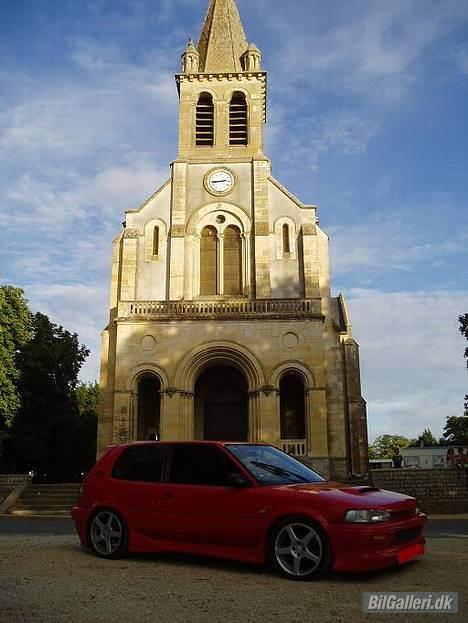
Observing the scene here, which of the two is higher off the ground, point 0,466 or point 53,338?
point 53,338

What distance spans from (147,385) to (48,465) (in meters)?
12.3

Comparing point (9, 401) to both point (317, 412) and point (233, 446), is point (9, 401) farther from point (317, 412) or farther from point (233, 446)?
point (233, 446)

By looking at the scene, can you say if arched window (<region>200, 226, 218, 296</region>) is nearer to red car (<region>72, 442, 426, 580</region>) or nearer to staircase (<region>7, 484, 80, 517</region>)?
staircase (<region>7, 484, 80, 517</region>)

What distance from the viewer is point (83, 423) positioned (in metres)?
37.8

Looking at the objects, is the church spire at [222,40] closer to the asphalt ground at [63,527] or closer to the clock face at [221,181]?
the clock face at [221,181]

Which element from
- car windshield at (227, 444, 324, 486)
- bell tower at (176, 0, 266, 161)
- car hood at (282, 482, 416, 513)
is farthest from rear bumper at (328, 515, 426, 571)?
bell tower at (176, 0, 266, 161)

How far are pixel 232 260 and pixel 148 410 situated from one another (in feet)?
27.4

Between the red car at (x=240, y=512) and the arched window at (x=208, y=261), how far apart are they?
21.6 meters

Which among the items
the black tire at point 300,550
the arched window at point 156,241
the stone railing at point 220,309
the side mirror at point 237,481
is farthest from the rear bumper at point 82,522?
the arched window at point 156,241

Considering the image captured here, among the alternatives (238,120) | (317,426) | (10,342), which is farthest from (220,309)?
(238,120)

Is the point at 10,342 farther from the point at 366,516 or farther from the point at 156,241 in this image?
the point at 366,516

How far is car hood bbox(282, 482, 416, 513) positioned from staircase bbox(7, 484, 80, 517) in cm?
1558

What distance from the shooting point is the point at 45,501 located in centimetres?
2222

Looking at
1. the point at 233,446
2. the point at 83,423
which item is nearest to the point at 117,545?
the point at 233,446
